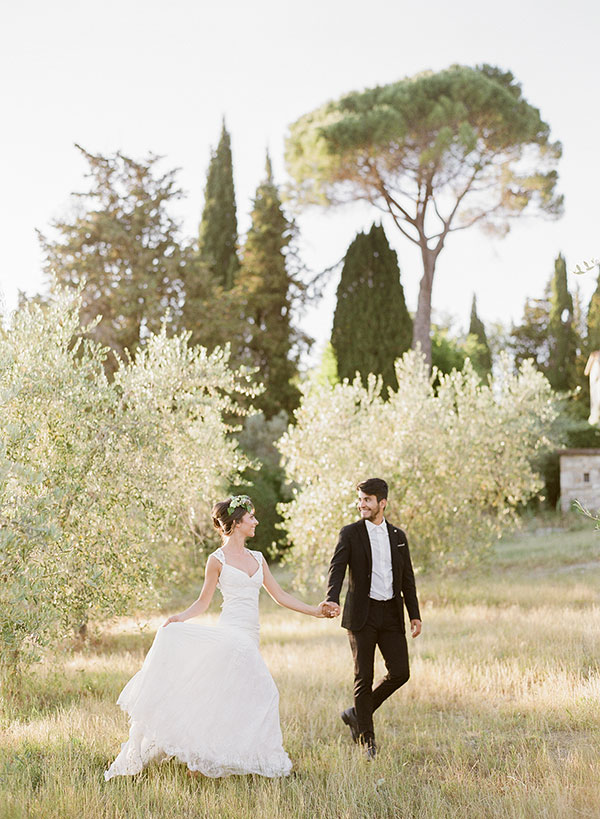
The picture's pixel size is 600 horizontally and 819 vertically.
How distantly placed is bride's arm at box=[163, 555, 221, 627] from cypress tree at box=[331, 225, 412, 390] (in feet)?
80.1

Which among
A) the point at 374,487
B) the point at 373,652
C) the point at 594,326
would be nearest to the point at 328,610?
the point at 373,652

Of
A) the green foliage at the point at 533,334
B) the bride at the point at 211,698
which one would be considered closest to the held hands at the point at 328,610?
the bride at the point at 211,698

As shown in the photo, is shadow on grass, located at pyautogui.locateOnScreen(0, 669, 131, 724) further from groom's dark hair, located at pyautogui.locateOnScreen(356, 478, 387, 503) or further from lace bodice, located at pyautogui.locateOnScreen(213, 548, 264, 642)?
groom's dark hair, located at pyautogui.locateOnScreen(356, 478, 387, 503)

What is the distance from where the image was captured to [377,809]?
16.7ft

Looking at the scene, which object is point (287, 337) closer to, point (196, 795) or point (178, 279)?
point (178, 279)

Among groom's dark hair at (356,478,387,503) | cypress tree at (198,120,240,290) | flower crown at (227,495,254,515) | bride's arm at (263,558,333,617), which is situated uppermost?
cypress tree at (198,120,240,290)

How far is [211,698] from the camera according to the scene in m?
5.51

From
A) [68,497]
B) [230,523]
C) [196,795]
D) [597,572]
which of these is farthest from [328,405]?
[196,795]

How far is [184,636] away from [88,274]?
22599 mm

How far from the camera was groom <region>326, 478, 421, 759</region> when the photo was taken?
623cm

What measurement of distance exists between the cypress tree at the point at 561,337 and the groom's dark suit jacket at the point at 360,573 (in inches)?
1510

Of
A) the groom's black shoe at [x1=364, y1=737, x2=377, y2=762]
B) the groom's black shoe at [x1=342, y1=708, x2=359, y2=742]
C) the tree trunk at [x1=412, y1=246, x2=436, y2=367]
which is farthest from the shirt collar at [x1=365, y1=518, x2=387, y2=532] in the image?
the tree trunk at [x1=412, y1=246, x2=436, y2=367]

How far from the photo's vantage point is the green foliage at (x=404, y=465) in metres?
15.0

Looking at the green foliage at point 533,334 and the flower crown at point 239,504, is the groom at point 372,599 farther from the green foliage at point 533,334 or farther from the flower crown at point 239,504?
the green foliage at point 533,334
